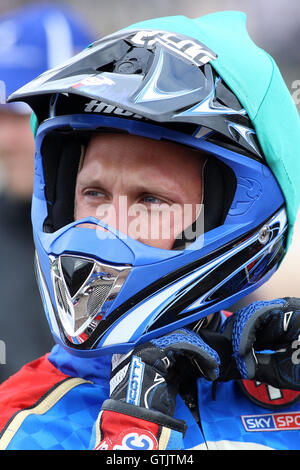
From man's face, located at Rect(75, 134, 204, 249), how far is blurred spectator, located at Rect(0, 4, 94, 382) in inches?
43.6

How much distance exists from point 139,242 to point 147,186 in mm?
143

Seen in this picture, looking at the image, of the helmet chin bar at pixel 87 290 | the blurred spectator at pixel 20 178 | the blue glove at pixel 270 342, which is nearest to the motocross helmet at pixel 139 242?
the helmet chin bar at pixel 87 290

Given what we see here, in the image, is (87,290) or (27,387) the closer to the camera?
(87,290)

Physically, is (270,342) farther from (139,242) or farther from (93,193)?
(93,193)

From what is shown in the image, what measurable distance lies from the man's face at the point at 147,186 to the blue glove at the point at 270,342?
0.92 feet

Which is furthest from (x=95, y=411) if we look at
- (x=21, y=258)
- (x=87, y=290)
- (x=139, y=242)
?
(x=21, y=258)

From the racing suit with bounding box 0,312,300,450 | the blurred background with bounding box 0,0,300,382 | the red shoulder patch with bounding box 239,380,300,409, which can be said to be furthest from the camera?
the blurred background with bounding box 0,0,300,382

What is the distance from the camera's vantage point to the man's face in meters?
1.62

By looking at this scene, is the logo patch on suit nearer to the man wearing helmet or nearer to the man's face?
the man wearing helmet

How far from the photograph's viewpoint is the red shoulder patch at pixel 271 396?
5.41ft

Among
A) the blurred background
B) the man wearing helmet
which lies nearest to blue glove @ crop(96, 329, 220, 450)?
the man wearing helmet

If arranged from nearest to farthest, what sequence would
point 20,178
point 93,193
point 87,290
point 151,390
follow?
point 151,390 < point 87,290 < point 93,193 < point 20,178

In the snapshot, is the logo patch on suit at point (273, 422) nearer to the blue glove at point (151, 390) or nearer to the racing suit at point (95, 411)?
the racing suit at point (95, 411)

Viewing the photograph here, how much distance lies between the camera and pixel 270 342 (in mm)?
1654
